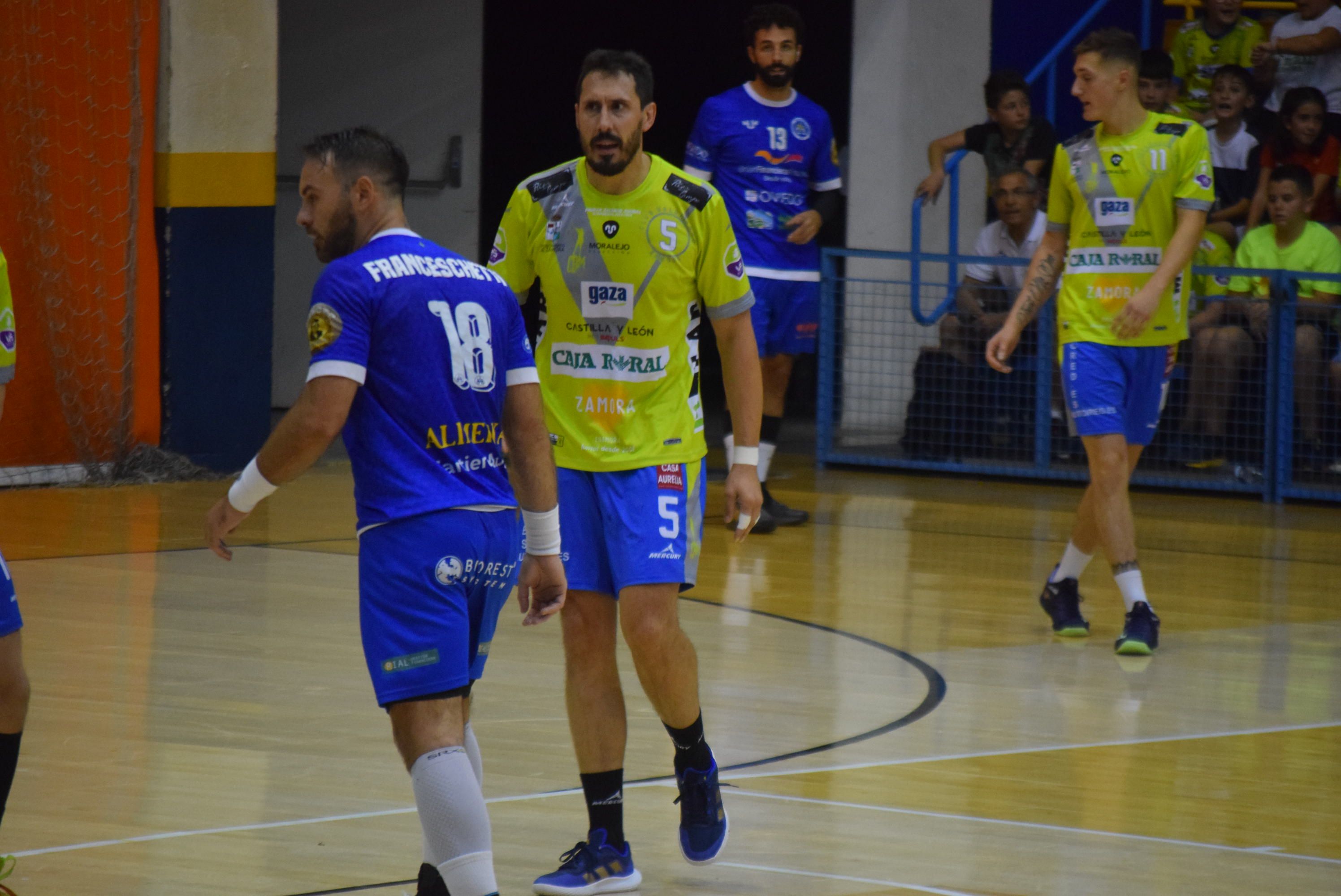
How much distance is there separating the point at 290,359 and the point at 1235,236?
19.8 ft

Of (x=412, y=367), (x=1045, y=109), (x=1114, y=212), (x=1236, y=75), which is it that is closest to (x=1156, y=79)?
(x=1236, y=75)

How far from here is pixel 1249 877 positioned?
4.35m

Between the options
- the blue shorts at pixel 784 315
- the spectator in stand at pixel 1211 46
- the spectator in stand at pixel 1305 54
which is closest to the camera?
the blue shorts at pixel 784 315

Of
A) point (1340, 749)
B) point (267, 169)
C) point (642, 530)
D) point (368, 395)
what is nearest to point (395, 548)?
point (368, 395)

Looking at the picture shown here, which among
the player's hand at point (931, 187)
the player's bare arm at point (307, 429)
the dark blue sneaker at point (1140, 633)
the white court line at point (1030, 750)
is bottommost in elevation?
the white court line at point (1030, 750)

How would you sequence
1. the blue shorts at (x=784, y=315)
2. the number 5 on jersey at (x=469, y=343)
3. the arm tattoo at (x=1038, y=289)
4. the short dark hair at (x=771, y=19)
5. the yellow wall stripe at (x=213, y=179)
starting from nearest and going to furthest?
the number 5 on jersey at (x=469, y=343) < the arm tattoo at (x=1038, y=289) < the short dark hair at (x=771, y=19) < the blue shorts at (x=784, y=315) < the yellow wall stripe at (x=213, y=179)

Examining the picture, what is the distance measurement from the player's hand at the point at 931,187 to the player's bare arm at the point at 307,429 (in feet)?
26.3

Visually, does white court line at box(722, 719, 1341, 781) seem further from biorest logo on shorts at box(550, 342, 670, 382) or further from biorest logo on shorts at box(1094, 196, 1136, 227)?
biorest logo on shorts at box(1094, 196, 1136, 227)

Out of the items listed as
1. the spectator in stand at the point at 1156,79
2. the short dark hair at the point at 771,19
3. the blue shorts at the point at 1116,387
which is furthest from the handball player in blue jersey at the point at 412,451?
the spectator in stand at the point at 1156,79

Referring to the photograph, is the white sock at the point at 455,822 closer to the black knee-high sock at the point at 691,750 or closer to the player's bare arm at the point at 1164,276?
the black knee-high sock at the point at 691,750

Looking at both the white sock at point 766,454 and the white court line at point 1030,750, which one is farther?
the white sock at point 766,454

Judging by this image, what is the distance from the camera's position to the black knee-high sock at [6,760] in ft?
13.3

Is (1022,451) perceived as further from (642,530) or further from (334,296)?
(334,296)

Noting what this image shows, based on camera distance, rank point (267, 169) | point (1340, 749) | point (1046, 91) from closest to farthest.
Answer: point (1340, 749)
point (267, 169)
point (1046, 91)
